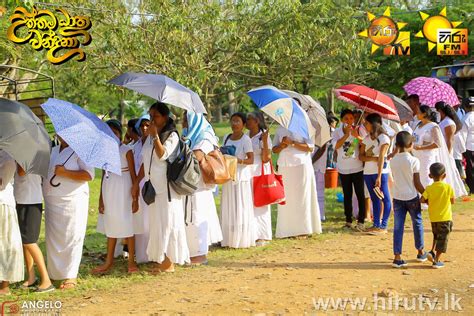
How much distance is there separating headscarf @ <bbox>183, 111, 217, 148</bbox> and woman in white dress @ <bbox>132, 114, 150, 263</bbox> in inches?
19.1

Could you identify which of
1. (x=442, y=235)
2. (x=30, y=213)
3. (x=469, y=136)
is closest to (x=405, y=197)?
(x=442, y=235)

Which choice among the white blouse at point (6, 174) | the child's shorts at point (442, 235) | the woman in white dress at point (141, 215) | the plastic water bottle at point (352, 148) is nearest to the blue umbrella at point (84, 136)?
the white blouse at point (6, 174)

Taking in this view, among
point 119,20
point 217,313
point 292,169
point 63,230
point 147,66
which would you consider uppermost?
point 119,20

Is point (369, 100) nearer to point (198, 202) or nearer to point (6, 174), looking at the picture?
point (198, 202)

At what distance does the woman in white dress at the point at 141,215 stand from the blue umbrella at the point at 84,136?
0.97 meters

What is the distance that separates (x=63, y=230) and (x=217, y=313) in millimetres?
1897

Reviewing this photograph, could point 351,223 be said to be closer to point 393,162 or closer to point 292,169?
point 292,169

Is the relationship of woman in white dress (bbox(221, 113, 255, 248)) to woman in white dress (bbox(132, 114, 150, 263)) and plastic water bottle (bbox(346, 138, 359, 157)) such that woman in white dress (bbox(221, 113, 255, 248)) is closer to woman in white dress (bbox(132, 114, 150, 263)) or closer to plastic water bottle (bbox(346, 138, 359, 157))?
woman in white dress (bbox(132, 114, 150, 263))

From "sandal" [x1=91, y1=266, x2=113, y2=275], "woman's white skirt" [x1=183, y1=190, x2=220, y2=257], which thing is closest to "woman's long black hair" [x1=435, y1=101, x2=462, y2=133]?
"woman's white skirt" [x1=183, y1=190, x2=220, y2=257]

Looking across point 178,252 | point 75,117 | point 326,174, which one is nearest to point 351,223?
point 326,174

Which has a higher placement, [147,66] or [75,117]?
[147,66]

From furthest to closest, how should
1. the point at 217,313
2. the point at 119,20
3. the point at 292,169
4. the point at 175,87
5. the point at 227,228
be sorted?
the point at 119,20, the point at 292,169, the point at 227,228, the point at 175,87, the point at 217,313

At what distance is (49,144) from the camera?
6.05 m

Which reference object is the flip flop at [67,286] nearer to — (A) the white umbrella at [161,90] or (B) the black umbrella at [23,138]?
(B) the black umbrella at [23,138]
